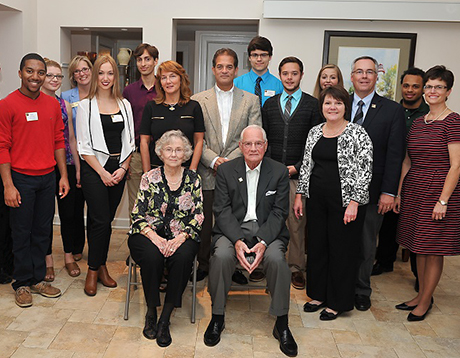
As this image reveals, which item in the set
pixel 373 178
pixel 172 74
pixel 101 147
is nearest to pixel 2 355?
pixel 101 147

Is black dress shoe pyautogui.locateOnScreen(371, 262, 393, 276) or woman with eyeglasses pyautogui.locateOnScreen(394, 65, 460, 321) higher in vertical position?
woman with eyeglasses pyautogui.locateOnScreen(394, 65, 460, 321)

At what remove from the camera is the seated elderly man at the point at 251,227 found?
8.97ft

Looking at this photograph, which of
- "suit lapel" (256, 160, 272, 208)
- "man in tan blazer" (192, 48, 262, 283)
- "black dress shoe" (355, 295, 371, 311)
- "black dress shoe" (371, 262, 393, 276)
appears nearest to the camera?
"suit lapel" (256, 160, 272, 208)

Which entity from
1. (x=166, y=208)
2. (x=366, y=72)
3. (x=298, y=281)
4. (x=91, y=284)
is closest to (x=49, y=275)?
(x=91, y=284)

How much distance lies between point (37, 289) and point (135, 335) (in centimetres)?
97

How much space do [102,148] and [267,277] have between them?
146 centimetres

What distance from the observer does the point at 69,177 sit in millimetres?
3488

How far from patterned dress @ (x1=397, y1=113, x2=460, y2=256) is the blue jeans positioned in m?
2.54

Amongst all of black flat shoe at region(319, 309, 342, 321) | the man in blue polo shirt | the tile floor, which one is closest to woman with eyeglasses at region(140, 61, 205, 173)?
the man in blue polo shirt

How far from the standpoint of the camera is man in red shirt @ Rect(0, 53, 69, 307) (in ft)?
9.36

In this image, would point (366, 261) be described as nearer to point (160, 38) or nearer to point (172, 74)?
point (172, 74)

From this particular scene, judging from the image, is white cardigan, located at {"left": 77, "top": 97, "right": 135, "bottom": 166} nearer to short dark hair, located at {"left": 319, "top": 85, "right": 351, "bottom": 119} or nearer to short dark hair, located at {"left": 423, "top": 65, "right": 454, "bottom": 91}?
short dark hair, located at {"left": 319, "top": 85, "right": 351, "bottom": 119}

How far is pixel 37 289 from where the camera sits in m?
3.23

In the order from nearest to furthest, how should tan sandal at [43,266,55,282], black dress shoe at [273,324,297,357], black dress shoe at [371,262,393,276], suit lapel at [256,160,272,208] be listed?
black dress shoe at [273,324,297,357]
suit lapel at [256,160,272,208]
tan sandal at [43,266,55,282]
black dress shoe at [371,262,393,276]
